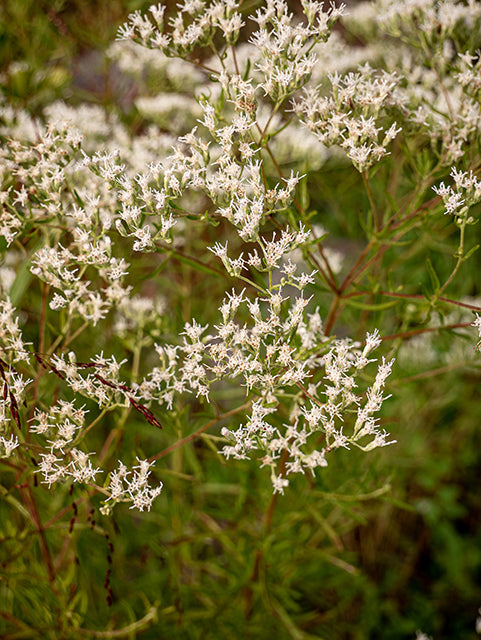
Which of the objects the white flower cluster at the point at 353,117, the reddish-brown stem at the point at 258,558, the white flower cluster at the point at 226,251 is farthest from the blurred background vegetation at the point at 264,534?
the white flower cluster at the point at 353,117

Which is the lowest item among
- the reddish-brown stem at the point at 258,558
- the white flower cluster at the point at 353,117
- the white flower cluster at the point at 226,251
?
the reddish-brown stem at the point at 258,558

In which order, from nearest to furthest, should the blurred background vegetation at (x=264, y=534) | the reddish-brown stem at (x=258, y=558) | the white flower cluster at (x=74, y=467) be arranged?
the white flower cluster at (x=74, y=467) → the reddish-brown stem at (x=258, y=558) → the blurred background vegetation at (x=264, y=534)

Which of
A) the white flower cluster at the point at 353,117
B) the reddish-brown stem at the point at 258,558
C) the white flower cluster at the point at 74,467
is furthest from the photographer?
the reddish-brown stem at the point at 258,558

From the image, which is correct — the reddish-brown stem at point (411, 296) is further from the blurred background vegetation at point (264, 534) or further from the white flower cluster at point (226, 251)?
the blurred background vegetation at point (264, 534)

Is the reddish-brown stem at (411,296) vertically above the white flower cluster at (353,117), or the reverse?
the white flower cluster at (353,117)

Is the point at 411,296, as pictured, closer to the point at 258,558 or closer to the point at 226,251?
the point at 226,251

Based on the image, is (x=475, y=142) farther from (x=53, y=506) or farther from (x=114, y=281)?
(x=53, y=506)

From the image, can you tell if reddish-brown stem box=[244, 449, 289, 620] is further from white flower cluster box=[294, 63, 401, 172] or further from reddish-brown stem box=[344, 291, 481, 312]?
white flower cluster box=[294, 63, 401, 172]

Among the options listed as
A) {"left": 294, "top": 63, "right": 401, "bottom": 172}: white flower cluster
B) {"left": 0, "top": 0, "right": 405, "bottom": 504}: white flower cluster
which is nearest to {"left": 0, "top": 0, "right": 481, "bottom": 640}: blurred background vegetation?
{"left": 0, "top": 0, "right": 405, "bottom": 504}: white flower cluster

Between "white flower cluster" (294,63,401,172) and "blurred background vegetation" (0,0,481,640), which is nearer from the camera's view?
"white flower cluster" (294,63,401,172)

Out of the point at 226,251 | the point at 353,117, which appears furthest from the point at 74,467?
the point at 353,117
